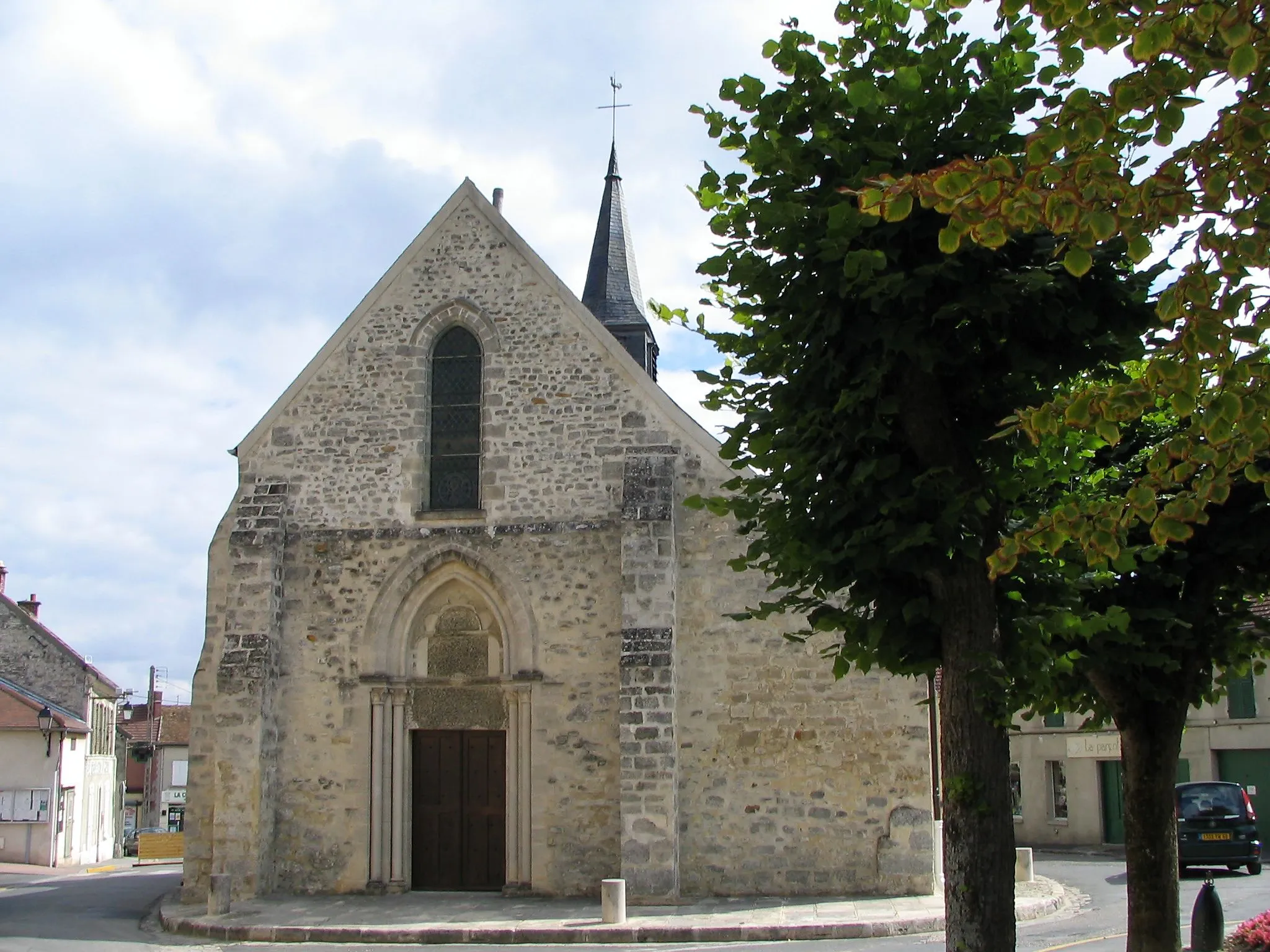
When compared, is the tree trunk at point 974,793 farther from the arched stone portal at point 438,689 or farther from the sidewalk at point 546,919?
the arched stone portal at point 438,689

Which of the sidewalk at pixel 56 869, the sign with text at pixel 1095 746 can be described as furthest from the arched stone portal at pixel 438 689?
the sign with text at pixel 1095 746

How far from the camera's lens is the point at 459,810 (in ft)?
50.8

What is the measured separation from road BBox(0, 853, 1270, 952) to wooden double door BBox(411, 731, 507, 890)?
2.87 m

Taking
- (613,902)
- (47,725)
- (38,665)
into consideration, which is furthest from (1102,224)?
(38,665)

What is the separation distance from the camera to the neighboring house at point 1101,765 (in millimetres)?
23156

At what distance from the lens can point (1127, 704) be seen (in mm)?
8227

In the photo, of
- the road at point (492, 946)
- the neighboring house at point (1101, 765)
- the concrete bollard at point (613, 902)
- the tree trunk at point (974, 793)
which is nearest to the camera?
the tree trunk at point (974, 793)

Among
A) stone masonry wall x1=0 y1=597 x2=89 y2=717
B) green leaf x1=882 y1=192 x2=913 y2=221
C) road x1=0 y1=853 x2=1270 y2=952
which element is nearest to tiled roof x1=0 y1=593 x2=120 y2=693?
stone masonry wall x1=0 y1=597 x2=89 y2=717

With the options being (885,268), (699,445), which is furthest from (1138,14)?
(699,445)

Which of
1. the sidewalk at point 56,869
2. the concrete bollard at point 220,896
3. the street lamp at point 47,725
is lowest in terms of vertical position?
the sidewalk at point 56,869

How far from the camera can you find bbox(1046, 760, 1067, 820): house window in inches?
1021

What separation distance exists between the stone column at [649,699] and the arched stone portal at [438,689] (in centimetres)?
153

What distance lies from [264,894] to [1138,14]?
1384 cm

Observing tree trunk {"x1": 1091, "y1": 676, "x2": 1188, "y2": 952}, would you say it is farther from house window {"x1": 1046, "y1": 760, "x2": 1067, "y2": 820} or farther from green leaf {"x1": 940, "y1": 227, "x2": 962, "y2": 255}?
house window {"x1": 1046, "y1": 760, "x2": 1067, "y2": 820}
